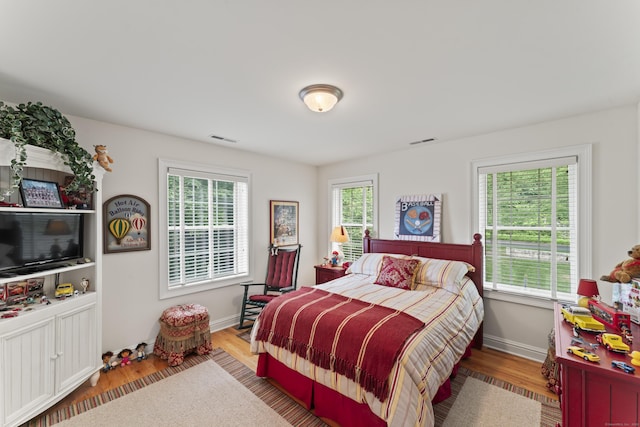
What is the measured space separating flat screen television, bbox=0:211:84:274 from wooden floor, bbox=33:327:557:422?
1208 mm

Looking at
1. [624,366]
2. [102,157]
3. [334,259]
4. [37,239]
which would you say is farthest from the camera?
[334,259]

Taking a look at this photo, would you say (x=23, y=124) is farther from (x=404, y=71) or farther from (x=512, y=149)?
(x=512, y=149)

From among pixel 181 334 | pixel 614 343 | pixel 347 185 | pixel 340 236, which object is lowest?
pixel 181 334

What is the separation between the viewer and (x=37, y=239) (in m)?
2.15

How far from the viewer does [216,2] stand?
1.27m

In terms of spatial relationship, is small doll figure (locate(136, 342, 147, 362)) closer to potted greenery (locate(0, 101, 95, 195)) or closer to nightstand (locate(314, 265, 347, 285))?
potted greenery (locate(0, 101, 95, 195))

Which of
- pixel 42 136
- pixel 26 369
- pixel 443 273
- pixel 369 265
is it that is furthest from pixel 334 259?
pixel 42 136

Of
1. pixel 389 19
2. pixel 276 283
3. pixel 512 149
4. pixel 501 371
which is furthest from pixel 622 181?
pixel 276 283

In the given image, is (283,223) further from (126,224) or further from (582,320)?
(582,320)

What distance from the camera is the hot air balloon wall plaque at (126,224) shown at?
2.85m

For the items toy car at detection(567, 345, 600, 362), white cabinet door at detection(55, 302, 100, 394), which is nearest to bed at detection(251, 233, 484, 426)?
toy car at detection(567, 345, 600, 362)

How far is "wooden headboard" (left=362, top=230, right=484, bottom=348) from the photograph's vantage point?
3.21 meters

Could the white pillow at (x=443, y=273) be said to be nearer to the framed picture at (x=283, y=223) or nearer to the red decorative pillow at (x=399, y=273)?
the red decorative pillow at (x=399, y=273)

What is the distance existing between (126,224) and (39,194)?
85 cm
